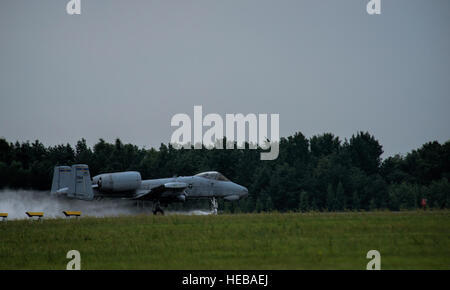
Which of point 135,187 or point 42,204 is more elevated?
point 135,187

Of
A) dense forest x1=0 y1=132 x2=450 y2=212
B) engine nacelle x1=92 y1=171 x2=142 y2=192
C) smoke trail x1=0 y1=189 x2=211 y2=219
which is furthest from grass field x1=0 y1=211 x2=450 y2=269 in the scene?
dense forest x1=0 y1=132 x2=450 y2=212

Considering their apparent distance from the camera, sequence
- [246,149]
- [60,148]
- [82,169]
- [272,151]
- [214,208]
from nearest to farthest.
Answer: [82,169] < [214,208] < [60,148] < [246,149] < [272,151]

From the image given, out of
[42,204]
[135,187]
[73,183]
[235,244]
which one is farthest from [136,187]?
[235,244]

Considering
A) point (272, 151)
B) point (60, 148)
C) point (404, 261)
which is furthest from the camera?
point (272, 151)

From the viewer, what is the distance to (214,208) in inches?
1610

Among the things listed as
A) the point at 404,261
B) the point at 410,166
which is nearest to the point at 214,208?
the point at 404,261

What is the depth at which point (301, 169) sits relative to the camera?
92688 millimetres

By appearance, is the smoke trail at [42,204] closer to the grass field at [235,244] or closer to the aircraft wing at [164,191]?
the aircraft wing at [164,191]

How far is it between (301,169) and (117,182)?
188ft

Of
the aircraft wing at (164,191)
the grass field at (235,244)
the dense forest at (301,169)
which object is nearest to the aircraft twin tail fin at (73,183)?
the aircraft wing at (164,191)

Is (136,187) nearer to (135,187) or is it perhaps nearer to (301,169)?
(135,187)

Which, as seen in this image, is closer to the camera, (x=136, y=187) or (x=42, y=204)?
(x=136, y=187)

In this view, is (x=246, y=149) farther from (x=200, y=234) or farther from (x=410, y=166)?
(x=200, y=234)

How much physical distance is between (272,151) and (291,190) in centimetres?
2432
